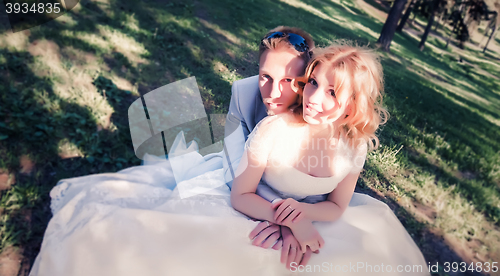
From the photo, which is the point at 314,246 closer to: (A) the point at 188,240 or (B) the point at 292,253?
(B) the point at 292,253

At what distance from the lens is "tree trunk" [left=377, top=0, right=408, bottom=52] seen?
1177 cm

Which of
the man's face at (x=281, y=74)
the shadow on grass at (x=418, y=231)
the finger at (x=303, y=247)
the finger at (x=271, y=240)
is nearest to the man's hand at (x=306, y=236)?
the finger at (x=303, y=247)

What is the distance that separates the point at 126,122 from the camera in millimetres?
3775

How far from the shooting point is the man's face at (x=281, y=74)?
1.83m

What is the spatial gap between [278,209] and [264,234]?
0.17 meters

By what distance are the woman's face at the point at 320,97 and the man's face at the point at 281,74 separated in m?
0.18

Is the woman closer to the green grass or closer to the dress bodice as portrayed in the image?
the dress bodice

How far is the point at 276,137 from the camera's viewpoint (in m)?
1.78

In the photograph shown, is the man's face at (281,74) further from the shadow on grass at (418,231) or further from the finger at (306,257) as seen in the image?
the shadow on grass at (418,231)

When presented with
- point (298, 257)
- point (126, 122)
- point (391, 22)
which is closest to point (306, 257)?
point (298, 257)

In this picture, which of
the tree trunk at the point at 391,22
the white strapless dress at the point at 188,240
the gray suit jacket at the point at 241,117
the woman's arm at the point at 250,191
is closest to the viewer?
the white strapless dress at the point at 188,240

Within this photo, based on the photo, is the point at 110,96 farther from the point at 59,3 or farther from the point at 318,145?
the point at 318,145

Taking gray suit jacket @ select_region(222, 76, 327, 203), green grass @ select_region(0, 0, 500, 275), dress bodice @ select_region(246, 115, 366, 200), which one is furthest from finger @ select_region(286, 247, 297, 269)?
green grass @ select_region(0, 0, 500, 275)

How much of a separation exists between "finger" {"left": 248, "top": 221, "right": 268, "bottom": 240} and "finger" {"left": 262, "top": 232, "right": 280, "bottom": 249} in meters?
0.07
